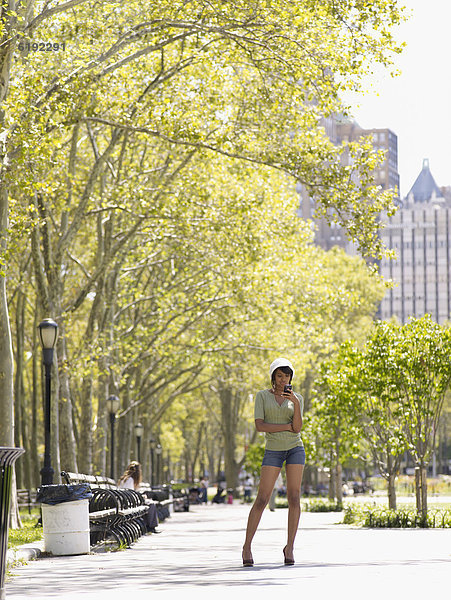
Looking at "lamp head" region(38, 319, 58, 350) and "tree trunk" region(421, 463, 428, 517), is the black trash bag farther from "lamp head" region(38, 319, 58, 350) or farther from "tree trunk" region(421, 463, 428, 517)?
"tree trunk" region(421, 463, 428, 517)

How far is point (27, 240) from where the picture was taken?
3034 cm

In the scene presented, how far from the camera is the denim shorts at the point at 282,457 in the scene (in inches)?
376

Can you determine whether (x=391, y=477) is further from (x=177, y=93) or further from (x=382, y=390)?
(x=177, y=93)

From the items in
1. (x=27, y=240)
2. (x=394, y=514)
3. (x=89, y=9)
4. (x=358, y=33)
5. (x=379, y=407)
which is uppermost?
(x=89, y=9)

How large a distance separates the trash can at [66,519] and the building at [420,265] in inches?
6127

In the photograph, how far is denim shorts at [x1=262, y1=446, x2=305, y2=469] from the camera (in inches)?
376

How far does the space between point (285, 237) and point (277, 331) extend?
4919 millimetres

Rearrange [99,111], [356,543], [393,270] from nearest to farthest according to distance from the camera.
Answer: [356,543] → [99,111] → [393,270]

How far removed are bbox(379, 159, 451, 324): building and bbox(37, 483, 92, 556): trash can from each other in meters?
156

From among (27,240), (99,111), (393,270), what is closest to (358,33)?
(99,111)

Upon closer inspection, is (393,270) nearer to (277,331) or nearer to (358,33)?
(277,331)

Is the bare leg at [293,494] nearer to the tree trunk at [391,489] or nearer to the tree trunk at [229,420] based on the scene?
the tree trunk at [391,489]

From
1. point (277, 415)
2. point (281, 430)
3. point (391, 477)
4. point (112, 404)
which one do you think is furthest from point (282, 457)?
point (112, 404)

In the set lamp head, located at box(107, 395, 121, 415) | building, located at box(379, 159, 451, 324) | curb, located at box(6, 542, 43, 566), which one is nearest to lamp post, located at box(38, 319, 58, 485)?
curb, located at box(6, 542, 43, 566)
